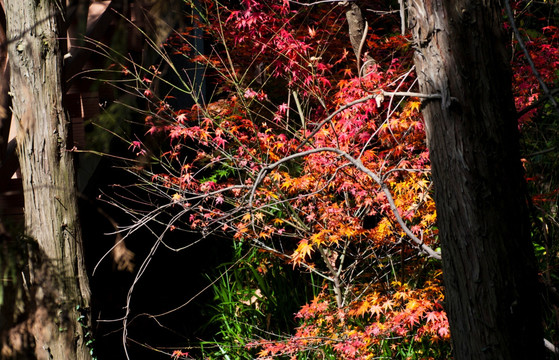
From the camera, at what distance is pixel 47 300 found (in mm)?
3576

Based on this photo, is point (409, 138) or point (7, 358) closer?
point (7, 358)

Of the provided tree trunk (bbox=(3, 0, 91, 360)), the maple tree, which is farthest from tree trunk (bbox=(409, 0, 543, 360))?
tree trunk (bbox=(3, 0, 91, 360))

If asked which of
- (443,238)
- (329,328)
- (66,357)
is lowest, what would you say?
(329,328)

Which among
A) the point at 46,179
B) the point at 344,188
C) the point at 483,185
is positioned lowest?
the point at 483,185

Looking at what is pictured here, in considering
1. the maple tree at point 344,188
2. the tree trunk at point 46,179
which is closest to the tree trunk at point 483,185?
the maple tree at point 344,188

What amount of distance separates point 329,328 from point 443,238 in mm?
2335

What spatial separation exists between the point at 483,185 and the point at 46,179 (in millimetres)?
2451

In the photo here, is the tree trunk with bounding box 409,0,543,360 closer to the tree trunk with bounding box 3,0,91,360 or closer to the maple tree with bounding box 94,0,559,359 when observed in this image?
the maple tree with bounding box 94,0,559,359

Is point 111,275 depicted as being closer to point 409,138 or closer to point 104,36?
point 104,36

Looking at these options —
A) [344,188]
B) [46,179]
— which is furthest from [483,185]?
[46,179]

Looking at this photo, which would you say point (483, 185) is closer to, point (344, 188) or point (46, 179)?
point (344, 188)

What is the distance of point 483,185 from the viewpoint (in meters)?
2.54

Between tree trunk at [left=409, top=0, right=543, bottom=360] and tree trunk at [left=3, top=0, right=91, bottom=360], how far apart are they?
7.17 feet

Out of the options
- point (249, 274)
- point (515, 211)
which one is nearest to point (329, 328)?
point (249, 274)
